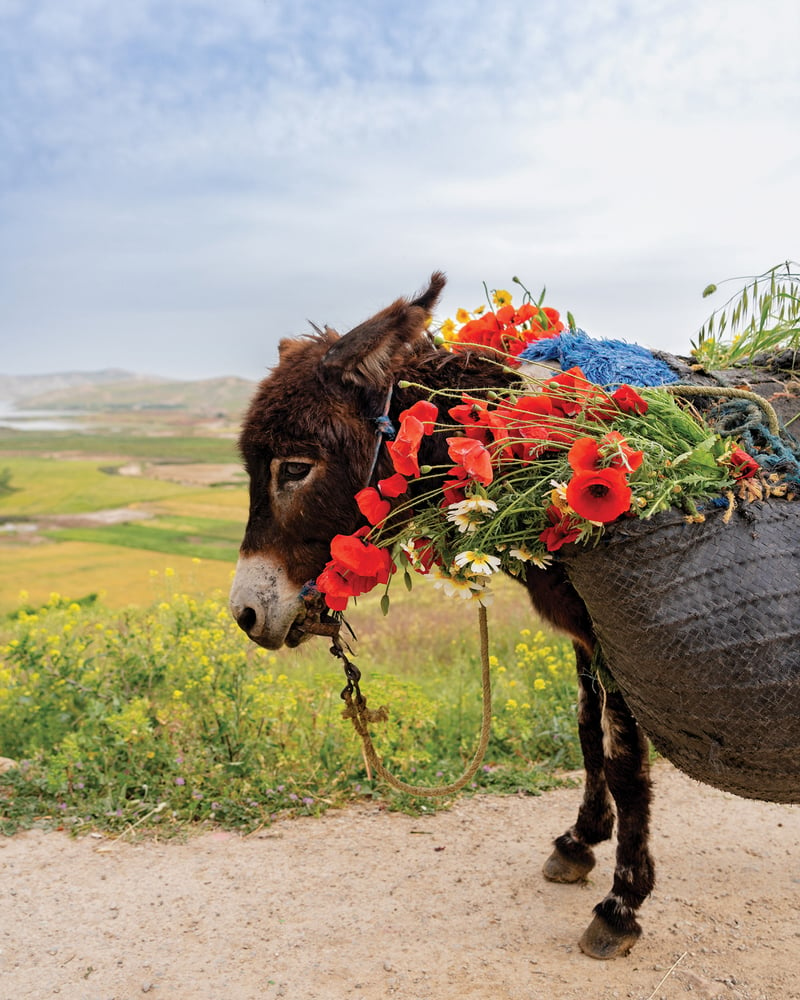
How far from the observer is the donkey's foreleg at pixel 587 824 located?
11.8 feet

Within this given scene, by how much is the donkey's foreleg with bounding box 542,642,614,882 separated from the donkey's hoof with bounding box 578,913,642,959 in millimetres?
520

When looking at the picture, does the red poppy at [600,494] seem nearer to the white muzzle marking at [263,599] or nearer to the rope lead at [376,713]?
the rope lead at [376,713]

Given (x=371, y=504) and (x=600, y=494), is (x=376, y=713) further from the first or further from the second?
(x=600, y=494)

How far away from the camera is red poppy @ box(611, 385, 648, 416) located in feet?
7.63

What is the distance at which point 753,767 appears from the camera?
2.36 metres

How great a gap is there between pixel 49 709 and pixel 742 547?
13.5 feet

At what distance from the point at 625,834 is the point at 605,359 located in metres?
1.86

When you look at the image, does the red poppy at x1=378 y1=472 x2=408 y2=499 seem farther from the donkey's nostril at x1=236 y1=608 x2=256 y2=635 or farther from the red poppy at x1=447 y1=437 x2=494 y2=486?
the donkey's nostril at x1=236 y1=608 x2=256 y2=635

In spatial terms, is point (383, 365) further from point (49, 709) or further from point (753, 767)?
point (49, 709)

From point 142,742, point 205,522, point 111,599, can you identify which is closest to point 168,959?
point 142,742

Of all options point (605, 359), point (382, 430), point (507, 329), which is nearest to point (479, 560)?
point (382, 430)

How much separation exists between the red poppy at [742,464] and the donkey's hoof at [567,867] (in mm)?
2196

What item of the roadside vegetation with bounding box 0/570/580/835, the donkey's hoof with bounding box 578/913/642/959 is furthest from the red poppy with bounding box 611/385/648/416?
the roadside vegetation with bounding box 0/570/580/835

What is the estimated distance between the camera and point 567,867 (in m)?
3.69
